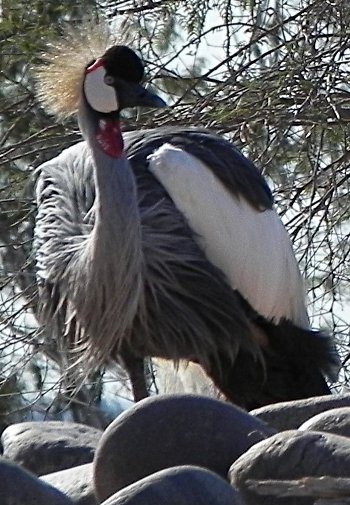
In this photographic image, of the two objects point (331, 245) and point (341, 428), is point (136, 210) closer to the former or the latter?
point (331, 245)

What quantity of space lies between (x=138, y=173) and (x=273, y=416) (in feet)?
6.37

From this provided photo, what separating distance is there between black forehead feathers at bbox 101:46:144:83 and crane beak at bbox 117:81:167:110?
25 mm

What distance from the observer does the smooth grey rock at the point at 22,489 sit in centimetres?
193

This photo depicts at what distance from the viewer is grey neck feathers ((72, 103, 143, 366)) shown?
4.21 m

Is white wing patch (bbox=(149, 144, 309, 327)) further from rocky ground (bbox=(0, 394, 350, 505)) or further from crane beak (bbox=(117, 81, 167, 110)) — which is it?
rocky ground (bbox=(0, 394, 350, 505))

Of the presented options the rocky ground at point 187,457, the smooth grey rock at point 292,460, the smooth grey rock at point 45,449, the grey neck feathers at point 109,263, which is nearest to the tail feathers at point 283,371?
the grey neck feathers at point 109,263

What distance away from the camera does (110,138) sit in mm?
4289

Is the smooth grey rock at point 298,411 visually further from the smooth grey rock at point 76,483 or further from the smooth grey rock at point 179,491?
the smooth grey rock at point 179,491

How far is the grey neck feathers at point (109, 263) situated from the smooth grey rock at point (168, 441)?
6.65ft

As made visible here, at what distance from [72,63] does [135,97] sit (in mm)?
333

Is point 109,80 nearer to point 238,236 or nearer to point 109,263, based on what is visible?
point 109,263

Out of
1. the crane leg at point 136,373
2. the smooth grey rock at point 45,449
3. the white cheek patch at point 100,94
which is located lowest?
the smooth grey rock at point 45,449

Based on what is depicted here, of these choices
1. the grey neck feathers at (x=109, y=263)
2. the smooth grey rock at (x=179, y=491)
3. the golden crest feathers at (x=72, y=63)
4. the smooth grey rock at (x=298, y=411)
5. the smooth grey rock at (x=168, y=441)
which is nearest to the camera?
the smooth grey rock at (x=179, y=491)

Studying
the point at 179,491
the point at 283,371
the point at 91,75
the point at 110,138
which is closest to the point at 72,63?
the point at 91,75
